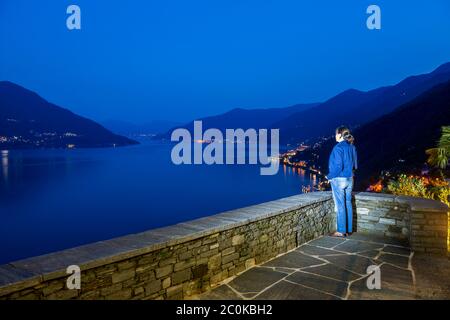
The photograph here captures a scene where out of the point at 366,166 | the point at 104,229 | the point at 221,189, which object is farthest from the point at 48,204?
the point at 366,166

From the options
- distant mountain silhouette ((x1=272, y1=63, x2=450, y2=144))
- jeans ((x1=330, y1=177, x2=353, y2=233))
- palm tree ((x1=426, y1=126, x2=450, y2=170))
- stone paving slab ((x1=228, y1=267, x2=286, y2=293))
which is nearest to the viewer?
stone paving slab ((x1=228, y1=267, x2=286, y2=293))

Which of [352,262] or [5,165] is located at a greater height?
[352,262]

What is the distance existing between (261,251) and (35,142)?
554 ft

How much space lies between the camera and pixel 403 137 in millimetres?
48656

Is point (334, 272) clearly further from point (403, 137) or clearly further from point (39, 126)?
point (39, 126)

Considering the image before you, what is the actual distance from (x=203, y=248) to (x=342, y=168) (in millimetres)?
3185

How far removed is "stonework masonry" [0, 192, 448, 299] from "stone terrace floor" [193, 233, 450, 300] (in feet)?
0.74

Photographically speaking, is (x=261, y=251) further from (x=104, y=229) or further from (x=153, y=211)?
(x=153, y=211)

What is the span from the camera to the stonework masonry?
2662 mm

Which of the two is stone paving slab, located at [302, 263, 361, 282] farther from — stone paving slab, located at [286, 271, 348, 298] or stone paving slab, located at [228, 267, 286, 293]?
stone paving slab, located at [228, 267, 286, 293]

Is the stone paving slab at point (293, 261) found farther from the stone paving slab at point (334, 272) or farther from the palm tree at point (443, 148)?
the palm tree at point (443, 148)

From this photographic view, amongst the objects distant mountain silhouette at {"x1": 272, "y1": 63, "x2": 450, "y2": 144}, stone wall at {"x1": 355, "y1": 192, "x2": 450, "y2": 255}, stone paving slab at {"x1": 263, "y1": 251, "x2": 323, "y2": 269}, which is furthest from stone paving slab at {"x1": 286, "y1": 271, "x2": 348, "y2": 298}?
distant mountain silhouette at {"x1": 272, "y1": 63, "x2": 450, "y2": 144}

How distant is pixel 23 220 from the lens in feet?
177

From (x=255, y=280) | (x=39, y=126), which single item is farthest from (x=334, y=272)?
(x=39, y=126)
